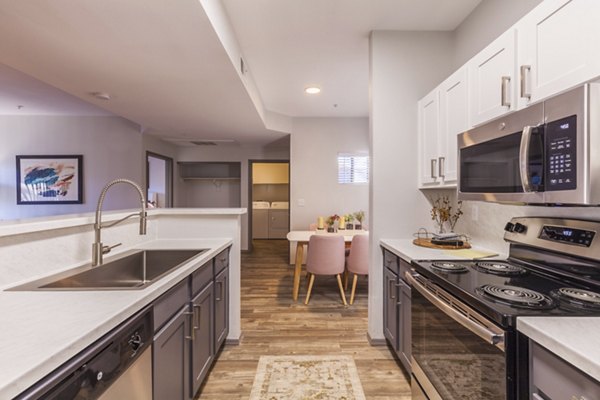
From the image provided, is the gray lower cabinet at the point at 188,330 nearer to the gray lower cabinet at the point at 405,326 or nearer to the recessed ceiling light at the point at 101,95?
the gray lower cabinet at the point at 405,326

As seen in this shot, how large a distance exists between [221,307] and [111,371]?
1385 mm

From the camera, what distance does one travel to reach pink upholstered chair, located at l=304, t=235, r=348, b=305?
333 cm

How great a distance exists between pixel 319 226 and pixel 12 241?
10.9 feet

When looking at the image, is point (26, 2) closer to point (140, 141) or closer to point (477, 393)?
point (477, 393)

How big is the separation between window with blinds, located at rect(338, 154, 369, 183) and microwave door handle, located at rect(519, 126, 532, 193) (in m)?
4.08

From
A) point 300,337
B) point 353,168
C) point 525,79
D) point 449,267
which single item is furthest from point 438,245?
point 353,168

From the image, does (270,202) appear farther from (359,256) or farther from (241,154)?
(359,256)

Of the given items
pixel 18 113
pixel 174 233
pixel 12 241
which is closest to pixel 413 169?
pixel 174 233

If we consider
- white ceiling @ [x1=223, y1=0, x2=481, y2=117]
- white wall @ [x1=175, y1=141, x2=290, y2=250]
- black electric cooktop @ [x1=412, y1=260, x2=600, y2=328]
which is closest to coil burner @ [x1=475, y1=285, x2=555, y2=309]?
black electric cooktop @ [x1=412, y1=260, x2=600, y2=328]

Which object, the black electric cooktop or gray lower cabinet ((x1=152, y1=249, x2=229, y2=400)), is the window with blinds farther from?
the black electric cooktop

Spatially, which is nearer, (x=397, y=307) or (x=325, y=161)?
(x=397, y=307)

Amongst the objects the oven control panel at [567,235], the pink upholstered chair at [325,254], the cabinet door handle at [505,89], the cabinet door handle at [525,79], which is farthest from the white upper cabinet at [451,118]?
the pink upholstered chair at [325,254]

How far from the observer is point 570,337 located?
2.66ft

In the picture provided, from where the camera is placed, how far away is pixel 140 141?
488cm
